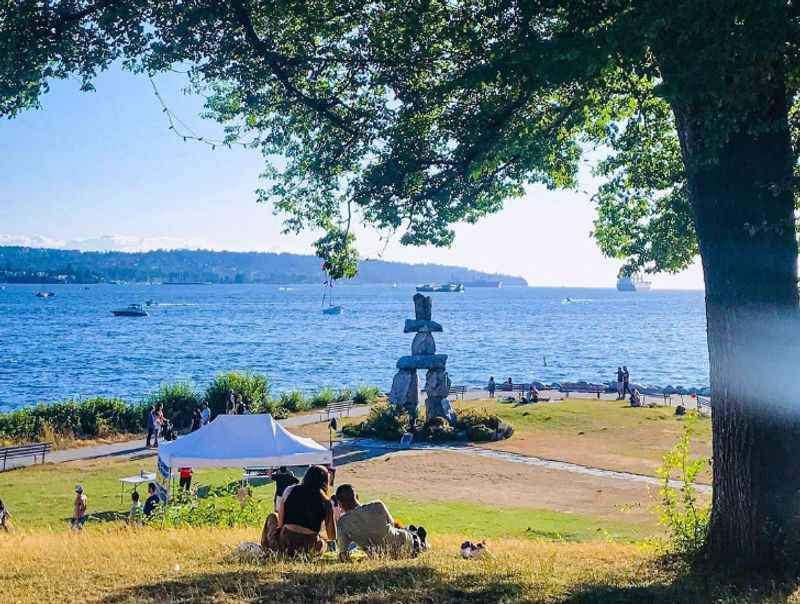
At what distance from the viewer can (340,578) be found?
7.87 meters

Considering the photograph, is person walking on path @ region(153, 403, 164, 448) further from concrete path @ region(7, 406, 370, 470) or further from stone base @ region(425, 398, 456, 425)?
stone base @ region(425, 398, 456, 425)

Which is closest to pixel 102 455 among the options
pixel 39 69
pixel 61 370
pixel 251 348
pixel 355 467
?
pixel 355 467

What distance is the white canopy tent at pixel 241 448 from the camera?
15.8 metres

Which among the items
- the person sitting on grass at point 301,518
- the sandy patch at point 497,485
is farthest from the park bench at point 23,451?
the person sitting on grass at point 301,518

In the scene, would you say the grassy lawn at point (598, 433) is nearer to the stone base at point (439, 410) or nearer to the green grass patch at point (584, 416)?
the green grass patch at point (584, 416)

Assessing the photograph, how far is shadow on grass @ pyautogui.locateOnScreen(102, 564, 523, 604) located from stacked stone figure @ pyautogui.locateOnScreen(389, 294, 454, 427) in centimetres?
2149

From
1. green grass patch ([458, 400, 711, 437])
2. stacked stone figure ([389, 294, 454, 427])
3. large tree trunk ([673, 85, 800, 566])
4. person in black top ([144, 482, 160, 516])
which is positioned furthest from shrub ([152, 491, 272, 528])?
green grass patch ([458, 400, 711, 437])

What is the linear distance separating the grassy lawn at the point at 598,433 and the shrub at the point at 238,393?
32.4 feet

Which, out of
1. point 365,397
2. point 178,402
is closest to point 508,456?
point 178,402

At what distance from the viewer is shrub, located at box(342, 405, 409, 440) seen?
93.7 ft

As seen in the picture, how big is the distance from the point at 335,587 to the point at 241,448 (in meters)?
8.86

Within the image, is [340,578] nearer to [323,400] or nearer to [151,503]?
[151,503]

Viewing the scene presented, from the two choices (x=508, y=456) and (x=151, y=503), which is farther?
(x=508, y=456)

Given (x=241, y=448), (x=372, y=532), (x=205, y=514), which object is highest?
(x=372, y=532)
